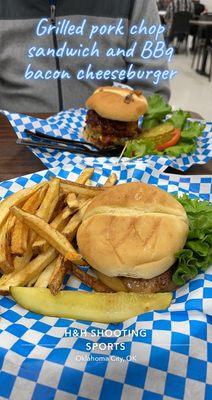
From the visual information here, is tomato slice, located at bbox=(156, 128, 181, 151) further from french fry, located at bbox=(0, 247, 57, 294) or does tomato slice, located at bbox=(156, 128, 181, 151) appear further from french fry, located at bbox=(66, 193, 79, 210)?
french fry, located at bbox=(0, 247, 57, 294)

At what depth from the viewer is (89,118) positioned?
7.93 ft

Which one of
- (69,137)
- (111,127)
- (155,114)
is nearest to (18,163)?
(69,137)

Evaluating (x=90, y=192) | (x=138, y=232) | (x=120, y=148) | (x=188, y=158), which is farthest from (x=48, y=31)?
(x=138, y=232)

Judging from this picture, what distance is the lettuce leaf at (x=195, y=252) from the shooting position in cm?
122

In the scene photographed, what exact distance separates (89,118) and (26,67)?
85 cm

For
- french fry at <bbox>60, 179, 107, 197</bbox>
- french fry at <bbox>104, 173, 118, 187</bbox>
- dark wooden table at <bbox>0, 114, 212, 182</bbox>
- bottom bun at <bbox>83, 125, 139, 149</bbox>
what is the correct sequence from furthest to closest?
bottom bun at <bbox>83, 125, 139, 149</bbox> → dark wooden table at <bbox>0, 114, 212, 182</bbox> → french fry at <bbox>104, 173, 118, 187</bbox> → french fry at <bbox>60, 179, 107, 197</bbox>

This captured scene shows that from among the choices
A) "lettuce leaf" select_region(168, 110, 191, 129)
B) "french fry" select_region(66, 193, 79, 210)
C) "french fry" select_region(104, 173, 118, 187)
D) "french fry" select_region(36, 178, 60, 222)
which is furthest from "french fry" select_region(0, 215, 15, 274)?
"lettuce leaf" select_region(168, 110, 191, 129)

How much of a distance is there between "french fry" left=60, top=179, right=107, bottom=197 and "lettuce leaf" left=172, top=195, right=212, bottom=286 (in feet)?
1.24

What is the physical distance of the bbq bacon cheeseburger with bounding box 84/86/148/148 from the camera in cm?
231

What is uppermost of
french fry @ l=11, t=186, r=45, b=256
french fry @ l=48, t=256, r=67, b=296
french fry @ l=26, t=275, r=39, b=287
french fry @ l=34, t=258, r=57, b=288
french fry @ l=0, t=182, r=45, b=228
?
french fry @ l=0, t=182, r=45, b=228

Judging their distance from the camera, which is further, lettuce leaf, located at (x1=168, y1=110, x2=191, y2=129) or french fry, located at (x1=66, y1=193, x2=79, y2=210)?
Result: lettuce leaf, located at (x1=168, y1=110, x2=191, y2=129)

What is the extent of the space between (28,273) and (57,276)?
103 millimetres

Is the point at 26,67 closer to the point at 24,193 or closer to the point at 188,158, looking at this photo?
the point at 188,158

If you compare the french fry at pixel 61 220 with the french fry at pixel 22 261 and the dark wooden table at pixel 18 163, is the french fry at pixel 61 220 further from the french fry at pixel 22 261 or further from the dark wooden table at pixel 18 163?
the dark wooden table at pixel 18 163
